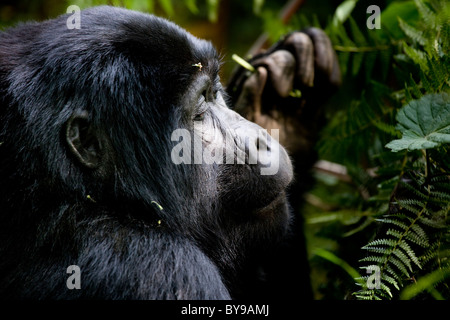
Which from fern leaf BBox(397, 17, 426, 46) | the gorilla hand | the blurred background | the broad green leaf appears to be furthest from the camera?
the gorilla hand

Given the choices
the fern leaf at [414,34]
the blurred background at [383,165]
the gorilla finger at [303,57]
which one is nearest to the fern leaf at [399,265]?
the blurred background at [383,165]

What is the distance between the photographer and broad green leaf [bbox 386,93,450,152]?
1493mm

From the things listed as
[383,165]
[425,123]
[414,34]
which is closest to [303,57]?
[414,34]

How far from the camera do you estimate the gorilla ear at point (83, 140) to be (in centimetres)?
161

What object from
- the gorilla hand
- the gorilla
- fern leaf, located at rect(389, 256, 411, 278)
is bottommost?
fern leaf, located at rect(389, 256, 411, 278)

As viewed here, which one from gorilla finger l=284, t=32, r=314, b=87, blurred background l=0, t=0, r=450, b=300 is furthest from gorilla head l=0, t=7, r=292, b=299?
gorilla finger l=284, t=32, r=314, b=87

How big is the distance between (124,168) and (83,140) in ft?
0.57

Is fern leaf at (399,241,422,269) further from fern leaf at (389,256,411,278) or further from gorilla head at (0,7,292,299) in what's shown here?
gorilla head at (0,7,292,299)

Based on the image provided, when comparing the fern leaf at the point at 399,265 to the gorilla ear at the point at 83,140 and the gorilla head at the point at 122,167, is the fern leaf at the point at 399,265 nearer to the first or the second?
the gorilla head at the point at 122,167

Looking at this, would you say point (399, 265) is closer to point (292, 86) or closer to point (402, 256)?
point (402, 256)

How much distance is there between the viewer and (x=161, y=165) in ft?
5.65

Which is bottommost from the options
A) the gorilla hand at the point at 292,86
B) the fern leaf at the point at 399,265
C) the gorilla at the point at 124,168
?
the fern leaf at the point at 399,265

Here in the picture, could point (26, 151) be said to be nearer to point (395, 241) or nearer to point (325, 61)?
point (395, 241)
